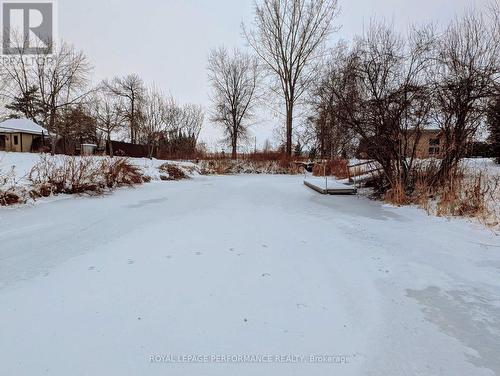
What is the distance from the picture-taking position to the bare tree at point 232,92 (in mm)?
27094

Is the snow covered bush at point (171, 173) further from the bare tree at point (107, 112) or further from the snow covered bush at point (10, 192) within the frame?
the bare tree at point (107, 112)

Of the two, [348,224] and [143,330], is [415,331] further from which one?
[348,224]

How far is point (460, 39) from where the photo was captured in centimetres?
566

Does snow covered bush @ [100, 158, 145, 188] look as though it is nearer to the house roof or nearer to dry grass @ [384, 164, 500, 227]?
dry grass @ [384, 164, 500, 227]

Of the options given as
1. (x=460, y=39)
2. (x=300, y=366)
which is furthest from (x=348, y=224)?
(x=460, y=39)

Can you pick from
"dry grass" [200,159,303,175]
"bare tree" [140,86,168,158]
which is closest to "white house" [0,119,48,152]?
"bare tree" [140,86,168,158]

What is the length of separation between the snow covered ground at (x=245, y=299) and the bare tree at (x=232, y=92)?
24106 mm

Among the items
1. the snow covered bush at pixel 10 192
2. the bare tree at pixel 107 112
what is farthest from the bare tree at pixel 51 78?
the snow covered bush at pixel 10 192

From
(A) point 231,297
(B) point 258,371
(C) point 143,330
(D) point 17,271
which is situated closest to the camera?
(B) point 258,371

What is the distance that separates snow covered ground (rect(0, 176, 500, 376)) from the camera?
1358 mm

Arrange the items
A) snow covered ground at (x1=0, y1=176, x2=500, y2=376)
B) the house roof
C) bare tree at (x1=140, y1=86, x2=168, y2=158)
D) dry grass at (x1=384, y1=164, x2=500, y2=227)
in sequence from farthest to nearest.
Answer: the house roof → bare tree at (x1=140, y1=86, x2=168, y2=158) → dry grass at (x1=384, y1=164, x2=500, y2=227) → snow covered ground at (x1=0, y1=176, x2=500, y2=376)

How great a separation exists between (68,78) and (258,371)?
1271 inches

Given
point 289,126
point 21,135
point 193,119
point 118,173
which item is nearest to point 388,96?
point 118,173

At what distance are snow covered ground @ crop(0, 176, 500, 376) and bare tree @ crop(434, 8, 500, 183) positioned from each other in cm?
267
